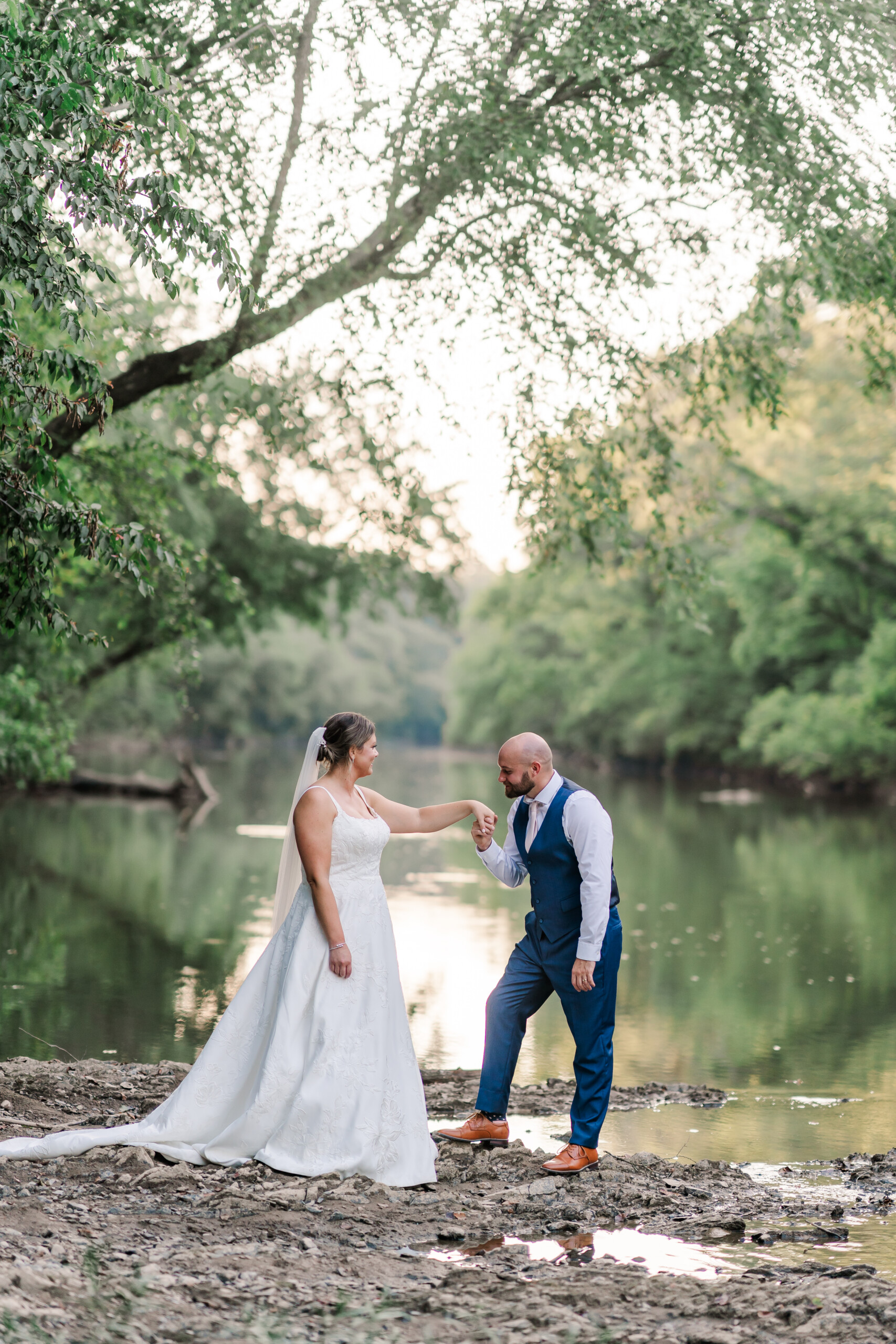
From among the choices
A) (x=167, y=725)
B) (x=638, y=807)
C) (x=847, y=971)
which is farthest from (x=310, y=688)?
(x=847, y=971)

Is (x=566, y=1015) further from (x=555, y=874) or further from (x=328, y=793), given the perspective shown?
(x=328, y=793)

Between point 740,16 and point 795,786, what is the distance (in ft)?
149

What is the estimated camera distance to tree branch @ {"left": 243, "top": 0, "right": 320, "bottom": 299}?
10.6 metres

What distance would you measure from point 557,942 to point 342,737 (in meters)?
1.54

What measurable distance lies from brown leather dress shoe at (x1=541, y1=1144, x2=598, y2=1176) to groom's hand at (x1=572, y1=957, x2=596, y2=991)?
76cm

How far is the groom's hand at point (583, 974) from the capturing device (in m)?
6.62

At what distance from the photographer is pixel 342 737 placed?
21.3 ft

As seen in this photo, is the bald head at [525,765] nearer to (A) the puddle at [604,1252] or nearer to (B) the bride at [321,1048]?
(B) the bride at [321,1048]

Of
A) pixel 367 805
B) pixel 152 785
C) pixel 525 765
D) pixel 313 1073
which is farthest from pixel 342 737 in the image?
pixel 152 785

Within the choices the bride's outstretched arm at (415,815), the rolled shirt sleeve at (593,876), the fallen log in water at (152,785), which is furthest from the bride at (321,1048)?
the fallen log in water at (152,785)

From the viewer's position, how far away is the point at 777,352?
13133mm

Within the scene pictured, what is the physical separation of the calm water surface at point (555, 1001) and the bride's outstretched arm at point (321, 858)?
2156 mm

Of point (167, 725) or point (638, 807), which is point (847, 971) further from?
point (167, 725)

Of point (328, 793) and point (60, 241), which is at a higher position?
point (60, 241)
